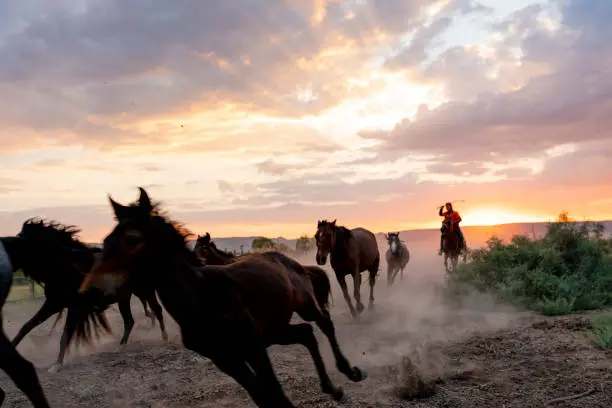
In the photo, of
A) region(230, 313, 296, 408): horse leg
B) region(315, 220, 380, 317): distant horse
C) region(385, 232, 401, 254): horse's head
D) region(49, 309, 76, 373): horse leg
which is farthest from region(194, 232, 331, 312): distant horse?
region(385, 232, 401, 254): horse's head

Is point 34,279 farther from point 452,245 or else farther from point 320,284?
point 452,245

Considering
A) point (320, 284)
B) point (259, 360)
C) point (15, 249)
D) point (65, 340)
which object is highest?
point (15, 249)

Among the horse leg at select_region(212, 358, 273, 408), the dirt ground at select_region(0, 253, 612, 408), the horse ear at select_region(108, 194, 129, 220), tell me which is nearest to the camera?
the horse ear at select_region(108, 194, 129, 220)

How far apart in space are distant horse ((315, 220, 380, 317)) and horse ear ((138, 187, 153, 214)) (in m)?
8.49

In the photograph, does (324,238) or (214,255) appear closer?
(214,255)

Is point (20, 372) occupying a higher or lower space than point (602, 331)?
higher

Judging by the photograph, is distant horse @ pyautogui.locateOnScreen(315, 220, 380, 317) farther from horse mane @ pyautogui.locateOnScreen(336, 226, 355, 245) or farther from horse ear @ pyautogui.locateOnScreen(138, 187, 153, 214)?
horse ear @ pyautogui.locateOnScreen(138, 187, 153, 214)

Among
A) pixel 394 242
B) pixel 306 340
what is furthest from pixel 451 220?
pixel 306 340

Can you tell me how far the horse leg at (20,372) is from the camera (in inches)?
181

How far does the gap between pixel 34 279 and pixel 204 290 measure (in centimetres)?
354

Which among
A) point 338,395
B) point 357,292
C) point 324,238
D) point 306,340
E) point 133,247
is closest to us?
point 133,247

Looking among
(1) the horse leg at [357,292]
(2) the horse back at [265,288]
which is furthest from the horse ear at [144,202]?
(1) the horse leg at [357,292]

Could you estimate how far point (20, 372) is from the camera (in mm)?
4645

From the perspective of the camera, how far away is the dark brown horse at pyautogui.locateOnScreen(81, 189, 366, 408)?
12.7 ft
